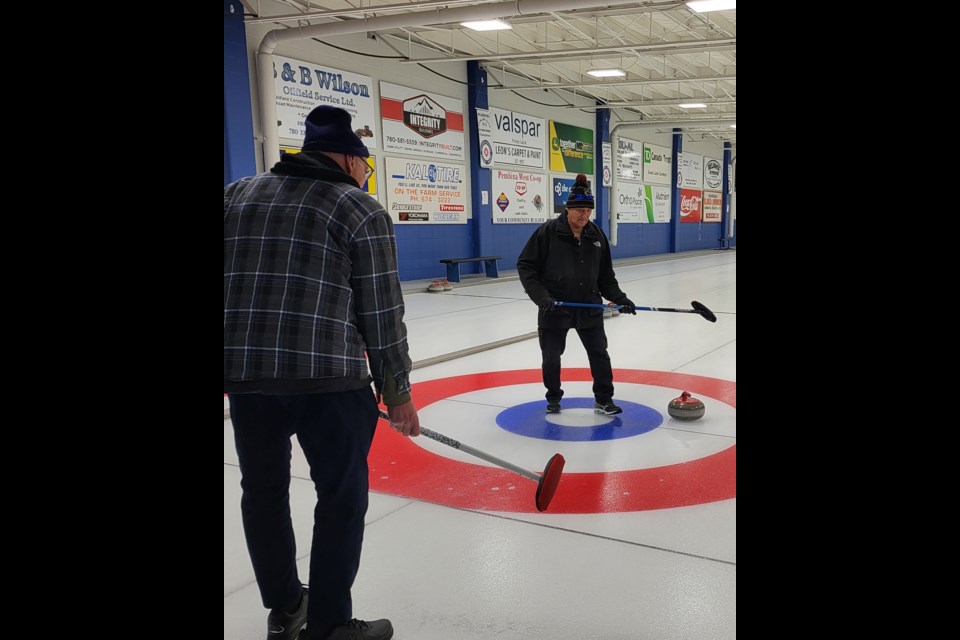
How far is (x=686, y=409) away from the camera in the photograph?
15.5ft

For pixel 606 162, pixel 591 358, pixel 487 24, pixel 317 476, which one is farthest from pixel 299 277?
pixel 606 162

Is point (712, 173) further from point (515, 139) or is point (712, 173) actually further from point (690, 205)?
point (515, 139)

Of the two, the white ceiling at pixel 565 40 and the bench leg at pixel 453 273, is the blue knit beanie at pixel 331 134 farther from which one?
the bench leg at pixel 453 273

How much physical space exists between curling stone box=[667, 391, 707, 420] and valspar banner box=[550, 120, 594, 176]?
14942 millimetres

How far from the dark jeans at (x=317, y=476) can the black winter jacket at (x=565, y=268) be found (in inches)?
114

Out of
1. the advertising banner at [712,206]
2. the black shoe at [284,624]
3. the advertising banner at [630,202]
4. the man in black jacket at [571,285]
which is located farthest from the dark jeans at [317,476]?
the advertising banner at [712,206]

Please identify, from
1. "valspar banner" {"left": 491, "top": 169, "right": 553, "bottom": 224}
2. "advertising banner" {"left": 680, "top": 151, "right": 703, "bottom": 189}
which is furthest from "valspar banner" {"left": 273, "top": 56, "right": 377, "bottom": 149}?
"advertising banner" {"left": 680, "top": 151, "right": 703, "bottom": 189}

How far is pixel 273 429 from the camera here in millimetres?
2094

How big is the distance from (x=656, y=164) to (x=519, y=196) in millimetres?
9527

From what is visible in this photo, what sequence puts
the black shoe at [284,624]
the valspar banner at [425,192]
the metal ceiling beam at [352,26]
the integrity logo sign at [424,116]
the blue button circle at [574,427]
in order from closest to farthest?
the black shoe at [284,624] < the blue button circle at [574,427] < the metal ceiling beam at [352,26] < the valspar banner at [425,192] < the integrity logo sign at [424,116]

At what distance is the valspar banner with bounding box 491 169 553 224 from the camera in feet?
55.5

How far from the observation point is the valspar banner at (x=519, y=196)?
16.9m
